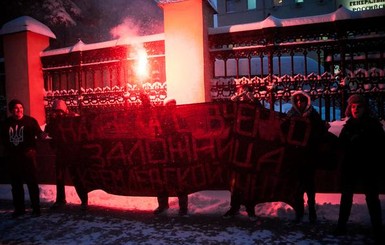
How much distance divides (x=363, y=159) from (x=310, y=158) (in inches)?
32.0

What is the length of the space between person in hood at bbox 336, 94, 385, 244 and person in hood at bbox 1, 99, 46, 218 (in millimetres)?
4979

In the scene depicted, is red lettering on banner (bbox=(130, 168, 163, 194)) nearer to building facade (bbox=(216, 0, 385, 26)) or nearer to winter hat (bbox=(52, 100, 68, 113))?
winter hat (bbox=(52, 100, 68, 113))

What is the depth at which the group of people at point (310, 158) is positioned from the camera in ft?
12.7

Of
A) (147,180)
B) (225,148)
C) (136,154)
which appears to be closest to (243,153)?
(225,148)

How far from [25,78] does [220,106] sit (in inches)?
269

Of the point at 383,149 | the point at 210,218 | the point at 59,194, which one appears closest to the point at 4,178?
the point at 59,194

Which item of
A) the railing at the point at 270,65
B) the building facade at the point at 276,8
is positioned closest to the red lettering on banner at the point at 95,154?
the railing at the point at 270,65

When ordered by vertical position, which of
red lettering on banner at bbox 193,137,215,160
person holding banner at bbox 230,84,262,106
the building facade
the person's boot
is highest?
the building facade

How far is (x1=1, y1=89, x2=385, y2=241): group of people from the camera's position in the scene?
388 cm

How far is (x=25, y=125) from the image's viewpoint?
5516 mm

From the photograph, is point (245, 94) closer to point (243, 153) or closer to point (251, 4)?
point (243, 153)

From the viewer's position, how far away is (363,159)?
3.88 metres

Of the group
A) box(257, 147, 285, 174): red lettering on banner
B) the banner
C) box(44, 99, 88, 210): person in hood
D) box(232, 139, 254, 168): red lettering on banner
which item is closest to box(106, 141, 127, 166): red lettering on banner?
the banner

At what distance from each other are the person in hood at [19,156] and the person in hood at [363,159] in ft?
16.3
